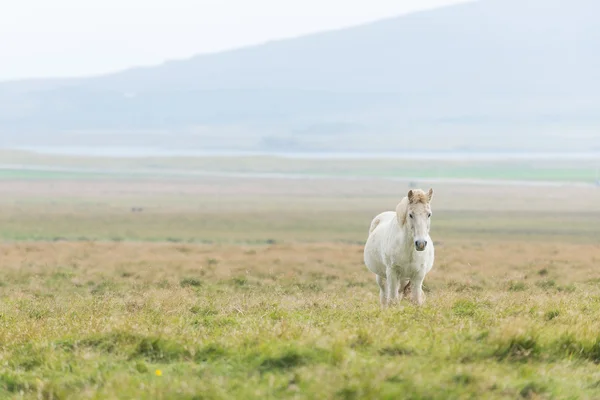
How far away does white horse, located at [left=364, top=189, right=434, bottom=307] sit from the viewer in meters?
15.6

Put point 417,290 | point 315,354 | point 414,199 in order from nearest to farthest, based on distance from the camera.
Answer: point 315,354, point 414,199, point 417,290

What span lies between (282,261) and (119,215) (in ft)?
190

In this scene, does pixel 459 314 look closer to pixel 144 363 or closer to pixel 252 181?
pixel 144 363

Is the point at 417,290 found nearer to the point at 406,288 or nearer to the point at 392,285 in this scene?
the point at 392,285

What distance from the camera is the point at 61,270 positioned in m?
30.2

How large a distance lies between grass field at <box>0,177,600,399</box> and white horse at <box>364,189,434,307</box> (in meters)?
0.68

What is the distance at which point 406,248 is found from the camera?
16422 mm

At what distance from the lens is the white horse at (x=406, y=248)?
614 inches

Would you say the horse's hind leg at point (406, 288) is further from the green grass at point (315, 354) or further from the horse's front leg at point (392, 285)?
the green grass at point (315, 354)

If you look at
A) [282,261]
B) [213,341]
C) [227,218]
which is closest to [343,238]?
[227,218]

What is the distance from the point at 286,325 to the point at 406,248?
5206 millimetres

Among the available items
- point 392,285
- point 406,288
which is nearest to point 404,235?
point 392,285

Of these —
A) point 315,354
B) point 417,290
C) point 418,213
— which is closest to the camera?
point 315,354

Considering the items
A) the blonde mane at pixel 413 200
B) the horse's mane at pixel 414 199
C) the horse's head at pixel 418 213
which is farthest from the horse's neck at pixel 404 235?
the horse's head at pixel 418 213
